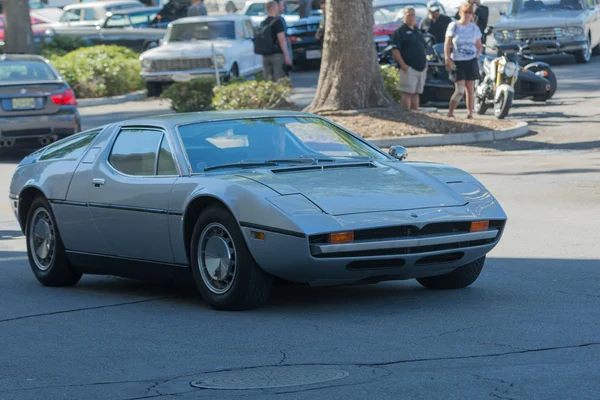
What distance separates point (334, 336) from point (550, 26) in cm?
2394

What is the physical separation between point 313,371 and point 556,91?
20299 millimetres

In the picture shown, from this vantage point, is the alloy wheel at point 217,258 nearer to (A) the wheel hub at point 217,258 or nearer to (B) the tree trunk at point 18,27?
(A) the wheel hub at point 217,258

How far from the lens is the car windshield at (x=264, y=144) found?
8.30m

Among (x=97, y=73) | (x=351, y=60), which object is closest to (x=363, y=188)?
(x=351, y=60)

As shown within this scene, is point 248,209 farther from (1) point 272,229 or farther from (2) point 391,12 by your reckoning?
(2) point 391,12

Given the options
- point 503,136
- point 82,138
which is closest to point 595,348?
point 82,138

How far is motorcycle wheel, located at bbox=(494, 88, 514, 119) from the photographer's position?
20.9 metres

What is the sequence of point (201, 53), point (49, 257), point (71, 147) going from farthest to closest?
1. point (201, 53)
2. point (71, 147)
3. point (49, 257)

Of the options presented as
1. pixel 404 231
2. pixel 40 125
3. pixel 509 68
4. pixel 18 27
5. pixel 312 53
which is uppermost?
pixel 404 231

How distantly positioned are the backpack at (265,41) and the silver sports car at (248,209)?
46.2 ft

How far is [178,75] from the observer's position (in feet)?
90.7

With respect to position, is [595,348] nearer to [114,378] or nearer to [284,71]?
[114,378]

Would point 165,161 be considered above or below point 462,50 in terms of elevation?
above

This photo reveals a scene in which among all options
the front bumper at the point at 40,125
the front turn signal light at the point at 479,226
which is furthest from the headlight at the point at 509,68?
the front turn signal light at the point at 479,226
